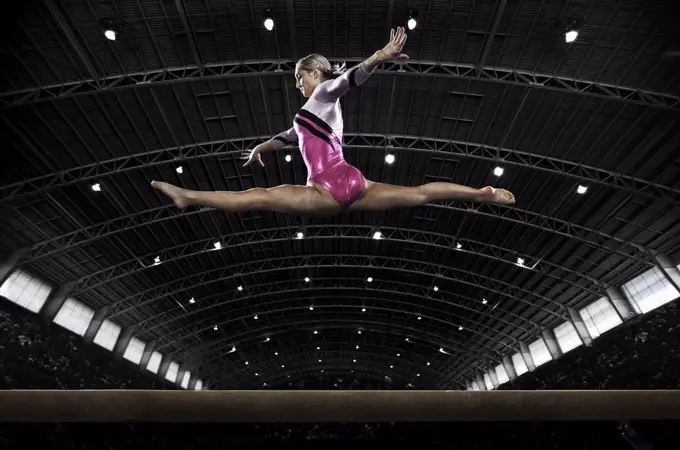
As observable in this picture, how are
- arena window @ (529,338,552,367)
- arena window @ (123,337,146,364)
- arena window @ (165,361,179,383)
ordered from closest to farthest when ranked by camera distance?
arena window @ (529,338,552,367) < arena window @ (123,337,146,364) < arena window @ (165,361,179,383)

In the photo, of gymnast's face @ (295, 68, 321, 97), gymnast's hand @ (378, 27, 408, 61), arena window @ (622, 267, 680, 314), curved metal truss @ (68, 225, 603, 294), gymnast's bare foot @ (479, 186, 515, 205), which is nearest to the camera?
gymnast's hand @ (378, 27, 408, 61)

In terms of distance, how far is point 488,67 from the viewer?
16.4 m

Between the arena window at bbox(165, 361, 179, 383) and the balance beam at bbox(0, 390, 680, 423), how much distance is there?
42.4 m

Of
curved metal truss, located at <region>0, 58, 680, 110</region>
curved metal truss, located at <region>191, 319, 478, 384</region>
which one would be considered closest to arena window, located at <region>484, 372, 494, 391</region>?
curved metal truss, located at <region>191, 319, 478, 384</region>

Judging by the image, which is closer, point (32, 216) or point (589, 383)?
point (589, 383)

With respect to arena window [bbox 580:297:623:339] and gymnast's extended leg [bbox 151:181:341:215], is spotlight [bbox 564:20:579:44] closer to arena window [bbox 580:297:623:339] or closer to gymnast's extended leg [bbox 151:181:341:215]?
gymnast's extended leg [bbox 151:181:341:215]

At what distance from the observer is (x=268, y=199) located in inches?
171

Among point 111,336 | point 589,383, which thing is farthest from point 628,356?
point 111,336

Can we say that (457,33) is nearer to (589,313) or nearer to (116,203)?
(116,203)

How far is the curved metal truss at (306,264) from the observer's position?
1242 inches

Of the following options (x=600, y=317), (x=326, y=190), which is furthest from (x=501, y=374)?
(x=326, y=190)

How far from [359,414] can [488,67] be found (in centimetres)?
1521

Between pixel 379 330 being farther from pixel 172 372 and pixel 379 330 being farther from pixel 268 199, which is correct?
pixel 268 199

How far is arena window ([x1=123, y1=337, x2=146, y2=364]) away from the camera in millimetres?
36312
